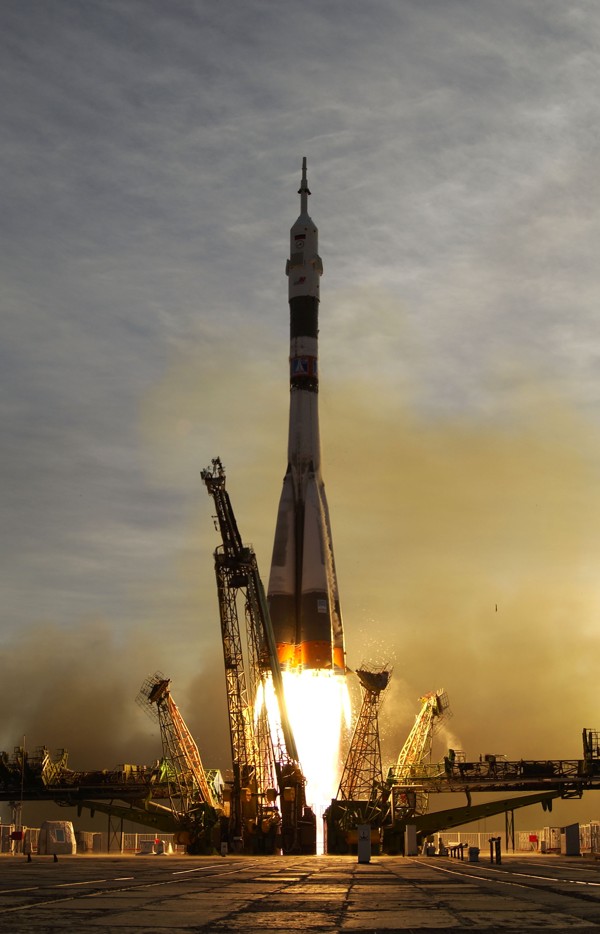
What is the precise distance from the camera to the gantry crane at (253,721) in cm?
10606

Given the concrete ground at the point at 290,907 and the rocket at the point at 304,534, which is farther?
the rocket at the point at 304,534

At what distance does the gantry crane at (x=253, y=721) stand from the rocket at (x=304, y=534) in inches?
187

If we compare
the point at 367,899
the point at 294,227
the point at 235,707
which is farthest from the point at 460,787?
the point at 367,899

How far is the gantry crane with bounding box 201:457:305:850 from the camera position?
348ft

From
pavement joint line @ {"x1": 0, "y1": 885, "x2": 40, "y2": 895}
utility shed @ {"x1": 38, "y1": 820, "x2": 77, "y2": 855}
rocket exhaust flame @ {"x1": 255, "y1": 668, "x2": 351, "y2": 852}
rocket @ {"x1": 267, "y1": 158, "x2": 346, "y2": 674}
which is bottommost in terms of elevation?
utility shed @ {"x1": 38, "y1": 820, "x2": 77, "y2": 855}

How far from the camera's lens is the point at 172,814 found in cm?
11962

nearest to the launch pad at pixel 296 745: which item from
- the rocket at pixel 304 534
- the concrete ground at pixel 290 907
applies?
the rocket at pixel 304 534

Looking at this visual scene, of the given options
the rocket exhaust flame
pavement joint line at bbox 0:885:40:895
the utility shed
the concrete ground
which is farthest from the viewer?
the rocket exhaust flame

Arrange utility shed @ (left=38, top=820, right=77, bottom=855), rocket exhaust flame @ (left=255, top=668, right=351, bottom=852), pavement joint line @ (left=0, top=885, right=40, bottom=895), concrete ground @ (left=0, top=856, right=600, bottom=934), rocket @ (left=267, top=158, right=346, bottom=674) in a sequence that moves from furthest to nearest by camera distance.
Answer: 1. rocket @ (left=267, top=158, right=346, bottom=674)
2. rocket exhaust flame @ (left=255, top=668, right=351, bottom=852)
3. utility shed @ (left=38, top=820, right=77, bottom=855)
4. pavement joint line @ (left=0, top=885, right=40, bottom=895)
5. concrete ground @ (left=0, top=856, right=600, bottom=934)

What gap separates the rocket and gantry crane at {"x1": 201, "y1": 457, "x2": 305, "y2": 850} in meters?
4.75

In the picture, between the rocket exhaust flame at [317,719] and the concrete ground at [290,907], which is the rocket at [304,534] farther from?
the concrete ground at [290,907]

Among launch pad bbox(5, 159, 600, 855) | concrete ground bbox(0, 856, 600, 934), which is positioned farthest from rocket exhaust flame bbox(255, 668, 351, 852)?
concrete ground bbox(0, 856, 600, 934)

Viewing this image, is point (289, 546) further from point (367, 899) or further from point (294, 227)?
point (367, 899)

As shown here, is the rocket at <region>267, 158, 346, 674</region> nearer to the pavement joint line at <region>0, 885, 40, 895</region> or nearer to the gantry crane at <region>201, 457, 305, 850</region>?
the gantry crane at <region>201, 457, 305, 850</region>
